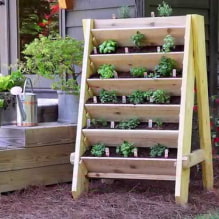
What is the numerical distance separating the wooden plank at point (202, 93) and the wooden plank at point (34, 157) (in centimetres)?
130

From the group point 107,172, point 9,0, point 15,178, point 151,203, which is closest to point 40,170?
point 15,178

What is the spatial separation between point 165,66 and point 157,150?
69 cm

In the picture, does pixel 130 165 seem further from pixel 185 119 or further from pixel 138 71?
pixel 138 71

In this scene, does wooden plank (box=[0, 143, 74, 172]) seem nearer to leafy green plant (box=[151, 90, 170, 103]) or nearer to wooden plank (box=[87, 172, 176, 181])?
wooden plank (box=[87, 172, 176, 181])

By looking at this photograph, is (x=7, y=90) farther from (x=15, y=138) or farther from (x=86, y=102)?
(x=86, y=102)

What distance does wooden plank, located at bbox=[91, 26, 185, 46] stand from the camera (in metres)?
4.56

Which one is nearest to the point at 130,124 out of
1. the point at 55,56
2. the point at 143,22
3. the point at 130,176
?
the point at 130,176

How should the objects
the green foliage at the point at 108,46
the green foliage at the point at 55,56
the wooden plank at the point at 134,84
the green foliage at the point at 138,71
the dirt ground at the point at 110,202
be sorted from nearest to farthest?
1. the dirt ground at the point at 110,202
2. the wooden plank at the point at 134,84
3. the green foliage at the point at 138,71
4. the green foliage at the point at 108,46
5. the green foliage at the point at 55,56

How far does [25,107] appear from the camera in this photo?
5066 millimetres

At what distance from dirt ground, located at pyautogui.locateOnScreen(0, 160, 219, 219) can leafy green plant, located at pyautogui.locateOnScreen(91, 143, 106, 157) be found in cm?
36

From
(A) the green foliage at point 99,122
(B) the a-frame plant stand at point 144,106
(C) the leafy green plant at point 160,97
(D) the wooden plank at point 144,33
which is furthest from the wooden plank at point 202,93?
(A) the green foliage at point 99,122

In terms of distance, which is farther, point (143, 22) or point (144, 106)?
point (143, 22)

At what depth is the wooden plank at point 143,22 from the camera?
456 cm

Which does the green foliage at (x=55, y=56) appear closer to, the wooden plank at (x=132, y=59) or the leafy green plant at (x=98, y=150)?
the wooden plank at (x=132, y=59)
